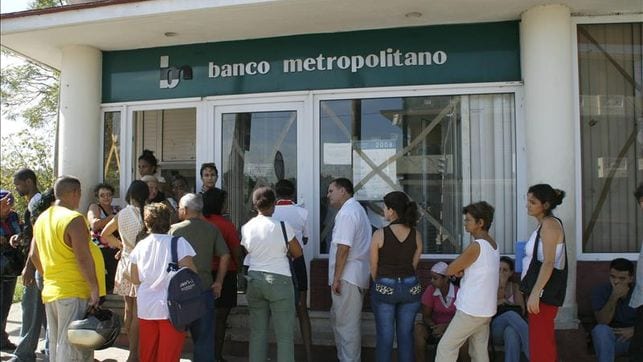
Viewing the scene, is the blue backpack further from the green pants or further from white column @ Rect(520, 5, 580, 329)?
white column @ Rect(520, 5, 580, 329)

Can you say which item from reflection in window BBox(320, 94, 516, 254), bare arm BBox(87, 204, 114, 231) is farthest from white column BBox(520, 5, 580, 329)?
bare arm BBox(87, 204, 114, 231)

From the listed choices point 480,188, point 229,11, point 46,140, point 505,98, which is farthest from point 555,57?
point 46,140

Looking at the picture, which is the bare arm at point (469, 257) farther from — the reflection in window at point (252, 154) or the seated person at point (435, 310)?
the reflection in window at point (252, 154)

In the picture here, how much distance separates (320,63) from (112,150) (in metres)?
2.78

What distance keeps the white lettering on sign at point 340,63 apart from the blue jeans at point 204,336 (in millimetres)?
2719

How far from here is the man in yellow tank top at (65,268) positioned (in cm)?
386

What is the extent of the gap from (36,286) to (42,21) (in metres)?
2.67

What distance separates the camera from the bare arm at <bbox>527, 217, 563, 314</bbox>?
3771 millimetres

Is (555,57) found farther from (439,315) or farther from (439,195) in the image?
(439,315)

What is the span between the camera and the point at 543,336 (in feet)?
12.7

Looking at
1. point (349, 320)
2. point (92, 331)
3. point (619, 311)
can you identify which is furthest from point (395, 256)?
point (92, 331)

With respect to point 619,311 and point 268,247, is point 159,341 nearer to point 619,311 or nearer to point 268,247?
point 268,247

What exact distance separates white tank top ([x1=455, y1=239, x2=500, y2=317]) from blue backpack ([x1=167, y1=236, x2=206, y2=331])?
74.0 inches

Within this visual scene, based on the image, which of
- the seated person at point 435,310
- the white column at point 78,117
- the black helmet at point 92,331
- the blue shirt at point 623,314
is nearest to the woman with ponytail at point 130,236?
the black helmet at point 92,331
